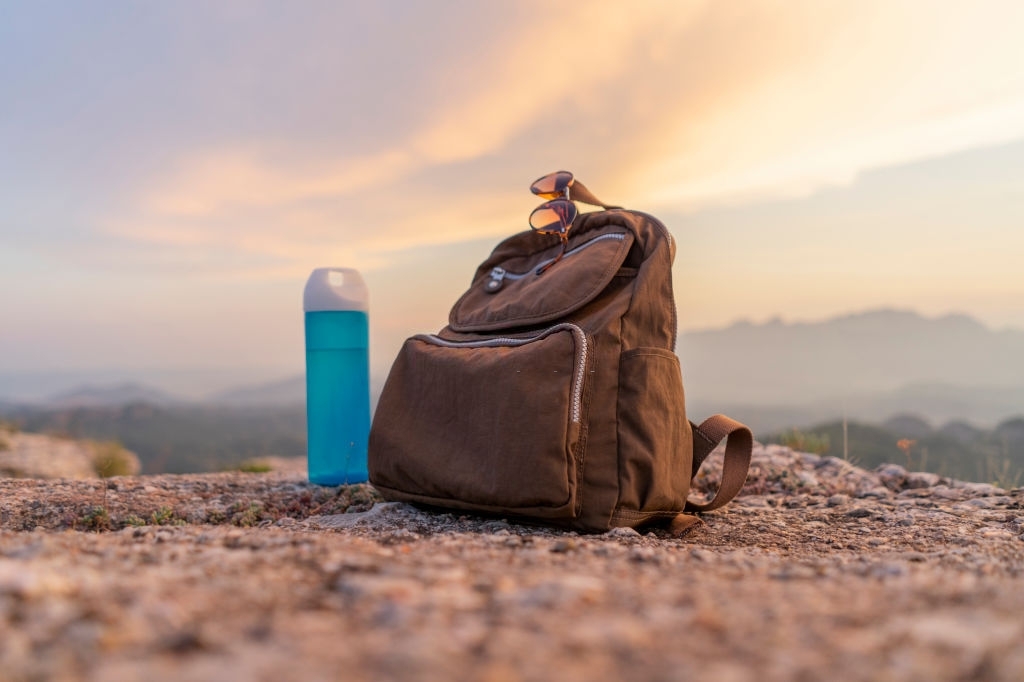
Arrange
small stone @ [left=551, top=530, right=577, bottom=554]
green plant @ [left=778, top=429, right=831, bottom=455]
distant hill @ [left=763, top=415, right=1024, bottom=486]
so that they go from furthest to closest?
green plant @ [left=778, top=429, right=831, bottom=455], distant hill @ [left=763, top=415, right=1024, bottom=486], small stone @ [left=551, top=530, right=577, bottom=554]

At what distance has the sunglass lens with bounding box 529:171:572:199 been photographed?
4.43m

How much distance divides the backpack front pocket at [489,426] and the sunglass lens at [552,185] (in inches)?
40.7

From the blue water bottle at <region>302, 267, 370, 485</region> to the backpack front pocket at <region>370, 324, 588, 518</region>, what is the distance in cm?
103

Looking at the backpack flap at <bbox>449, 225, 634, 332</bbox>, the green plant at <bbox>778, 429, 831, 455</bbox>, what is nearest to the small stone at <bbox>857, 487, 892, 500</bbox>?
the green plant at <bbox>778, 429, 831, 455</bbox>

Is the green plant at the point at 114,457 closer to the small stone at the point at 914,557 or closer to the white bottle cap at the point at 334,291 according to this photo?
the white bottle cap at the point at 334,291

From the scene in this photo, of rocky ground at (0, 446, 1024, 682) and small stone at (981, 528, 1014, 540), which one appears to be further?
small stone at (981, 528, 1014, 540)

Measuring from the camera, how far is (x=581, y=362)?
3.39m

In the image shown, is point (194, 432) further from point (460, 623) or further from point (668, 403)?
point (460, 623)

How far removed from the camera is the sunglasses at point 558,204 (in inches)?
169

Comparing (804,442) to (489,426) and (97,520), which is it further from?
(97,520)

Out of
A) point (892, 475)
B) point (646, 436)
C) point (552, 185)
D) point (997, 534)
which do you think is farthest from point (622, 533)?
point (892, 475)

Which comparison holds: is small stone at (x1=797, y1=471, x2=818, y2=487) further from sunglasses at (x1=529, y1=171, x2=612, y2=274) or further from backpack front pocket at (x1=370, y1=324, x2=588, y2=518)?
backpack front pocket at (x1=370, y1=324, x2=588, y2=518)

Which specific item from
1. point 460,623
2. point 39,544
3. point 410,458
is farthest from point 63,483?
point 460,623

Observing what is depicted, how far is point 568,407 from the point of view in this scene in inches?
131
